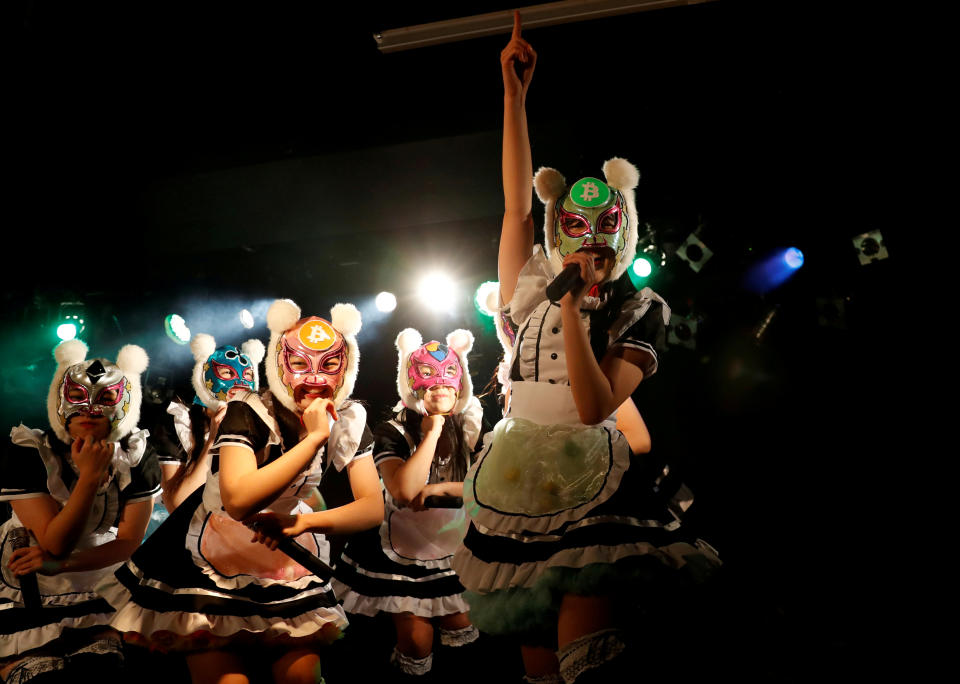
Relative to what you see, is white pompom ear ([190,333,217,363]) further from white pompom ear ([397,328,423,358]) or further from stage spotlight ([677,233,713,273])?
stage spotlight ([677,233,713,273])

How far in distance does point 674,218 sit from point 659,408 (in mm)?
1123

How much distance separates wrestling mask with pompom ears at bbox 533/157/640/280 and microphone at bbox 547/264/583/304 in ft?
0.98

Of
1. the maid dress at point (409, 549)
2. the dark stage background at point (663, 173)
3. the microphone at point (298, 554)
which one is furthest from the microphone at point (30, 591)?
the dark stage background at point (663, 173)

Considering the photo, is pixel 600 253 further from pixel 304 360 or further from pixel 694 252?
pixel 694 252

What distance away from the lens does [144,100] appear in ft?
12.2

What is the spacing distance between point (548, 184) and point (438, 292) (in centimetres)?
221

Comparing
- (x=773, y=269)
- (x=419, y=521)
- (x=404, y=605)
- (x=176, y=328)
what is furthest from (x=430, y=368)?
(x=176, y=328)

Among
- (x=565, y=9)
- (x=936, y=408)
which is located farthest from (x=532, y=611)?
(x=936, y=408)

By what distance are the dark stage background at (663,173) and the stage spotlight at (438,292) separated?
0.27ft

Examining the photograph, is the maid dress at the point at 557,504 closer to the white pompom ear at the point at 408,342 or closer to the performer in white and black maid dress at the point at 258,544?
the performer in white and black maid dress at the point at 258,544

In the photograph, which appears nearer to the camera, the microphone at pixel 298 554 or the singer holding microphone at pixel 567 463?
the singer holding microphone at pixel 567 463

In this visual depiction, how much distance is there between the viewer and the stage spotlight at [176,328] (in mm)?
4882

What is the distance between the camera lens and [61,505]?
2846mm

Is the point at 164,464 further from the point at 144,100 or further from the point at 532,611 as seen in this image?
the point at 532,611
